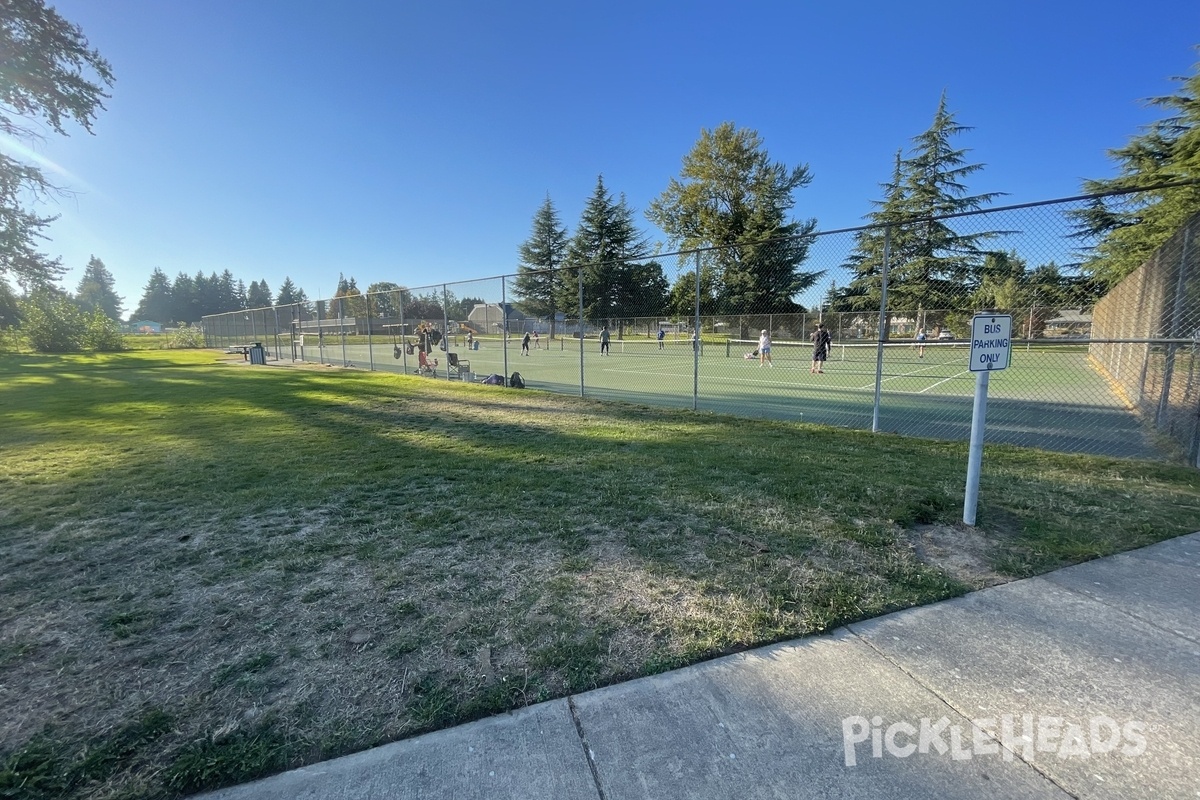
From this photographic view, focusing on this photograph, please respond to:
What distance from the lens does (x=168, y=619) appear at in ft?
8.57

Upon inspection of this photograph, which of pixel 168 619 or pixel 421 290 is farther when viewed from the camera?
pixel 421 290

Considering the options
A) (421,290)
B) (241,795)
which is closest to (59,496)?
(241,795)

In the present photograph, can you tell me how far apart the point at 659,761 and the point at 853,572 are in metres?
1.88

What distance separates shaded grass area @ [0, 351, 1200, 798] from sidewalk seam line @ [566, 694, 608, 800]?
0.11 meters

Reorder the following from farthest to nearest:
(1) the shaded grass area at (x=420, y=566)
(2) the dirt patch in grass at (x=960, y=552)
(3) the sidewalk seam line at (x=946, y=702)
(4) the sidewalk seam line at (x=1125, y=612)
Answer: (2) the dirt patch in grass at (x=960, y=552), (4) the sidewalk seam line at (x=1125, y=612), (1) the shaded grass area at (x=420, y=566), (3) the sidewalk seam line at (x=946, y=702)

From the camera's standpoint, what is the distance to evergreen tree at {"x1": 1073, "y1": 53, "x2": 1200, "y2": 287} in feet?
55.3

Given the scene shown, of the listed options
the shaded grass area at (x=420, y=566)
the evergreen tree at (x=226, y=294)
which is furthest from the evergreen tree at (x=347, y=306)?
the evergreen tree at (x=226, y=294)

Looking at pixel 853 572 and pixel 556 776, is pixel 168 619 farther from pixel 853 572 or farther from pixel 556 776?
pixel 853 572

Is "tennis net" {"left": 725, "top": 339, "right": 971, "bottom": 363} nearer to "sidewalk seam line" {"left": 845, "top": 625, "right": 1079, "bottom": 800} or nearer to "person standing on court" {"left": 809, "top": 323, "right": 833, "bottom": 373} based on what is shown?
"person standing on court" {"left": 809, "top": 323, "right": 833, "bottom": 373}

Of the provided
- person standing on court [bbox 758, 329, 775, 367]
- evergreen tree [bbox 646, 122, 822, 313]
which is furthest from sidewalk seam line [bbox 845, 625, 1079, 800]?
evergreen tree [bbox 646, 122, 822, 313]

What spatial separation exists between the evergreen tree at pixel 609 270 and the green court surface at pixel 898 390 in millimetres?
2943

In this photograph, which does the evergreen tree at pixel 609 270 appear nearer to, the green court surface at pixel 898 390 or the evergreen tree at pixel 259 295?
the green court surface at pixel 898 390

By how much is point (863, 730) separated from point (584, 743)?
1.02 m

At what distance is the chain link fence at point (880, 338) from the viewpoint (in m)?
6.76
